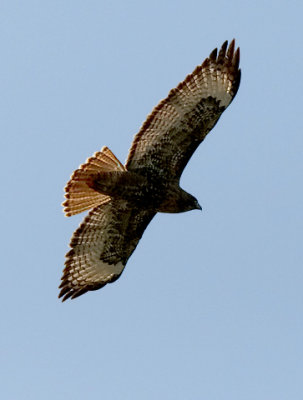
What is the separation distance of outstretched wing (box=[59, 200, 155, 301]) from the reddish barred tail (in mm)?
468

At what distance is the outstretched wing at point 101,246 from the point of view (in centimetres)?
1549

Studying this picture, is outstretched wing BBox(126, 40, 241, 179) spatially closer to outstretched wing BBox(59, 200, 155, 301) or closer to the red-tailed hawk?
the red-tailed hawk

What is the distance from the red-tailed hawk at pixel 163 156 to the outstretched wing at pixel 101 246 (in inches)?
2.4

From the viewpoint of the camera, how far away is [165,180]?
49.0 ft

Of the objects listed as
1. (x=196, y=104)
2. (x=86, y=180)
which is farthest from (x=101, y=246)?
(x=196, y=104)

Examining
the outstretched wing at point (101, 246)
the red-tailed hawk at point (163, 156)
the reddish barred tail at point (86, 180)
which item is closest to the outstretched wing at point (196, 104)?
the red-tailed hawk at point (163, 156)

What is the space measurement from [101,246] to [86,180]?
4.85 feet

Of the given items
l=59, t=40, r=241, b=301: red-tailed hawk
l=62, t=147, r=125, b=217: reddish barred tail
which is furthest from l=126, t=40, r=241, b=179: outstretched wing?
l=62, t=147, r=125, b=217: reddish barred tail

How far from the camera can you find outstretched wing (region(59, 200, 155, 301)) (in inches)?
610

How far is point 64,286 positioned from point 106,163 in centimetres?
216

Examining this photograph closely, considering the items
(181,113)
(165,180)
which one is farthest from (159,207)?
(181,113)

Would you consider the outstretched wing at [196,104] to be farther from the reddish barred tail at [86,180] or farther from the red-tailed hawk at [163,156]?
the reddish barred tail at [86,180]

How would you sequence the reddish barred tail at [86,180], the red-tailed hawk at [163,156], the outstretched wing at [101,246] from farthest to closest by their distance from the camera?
the outstretched wing at [101,246], the red-tailed hawk at [163,156], the reddish barred tail at [86,180]

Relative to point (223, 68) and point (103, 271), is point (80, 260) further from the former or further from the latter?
point (223, 68)
